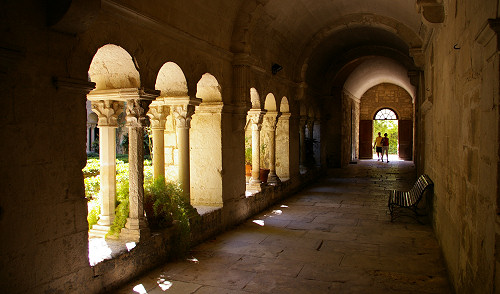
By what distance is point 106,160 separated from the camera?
4.15 meters

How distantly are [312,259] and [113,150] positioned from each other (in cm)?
247

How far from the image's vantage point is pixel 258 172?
7.43 metres

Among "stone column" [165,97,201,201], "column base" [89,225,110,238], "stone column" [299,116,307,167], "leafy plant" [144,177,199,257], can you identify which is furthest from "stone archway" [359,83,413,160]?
"column base" [89,225,110,238]

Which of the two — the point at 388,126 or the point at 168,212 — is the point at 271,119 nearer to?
the point at 168,212

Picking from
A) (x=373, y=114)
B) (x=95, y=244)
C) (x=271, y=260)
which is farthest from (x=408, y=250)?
A: (x=373, y=114)

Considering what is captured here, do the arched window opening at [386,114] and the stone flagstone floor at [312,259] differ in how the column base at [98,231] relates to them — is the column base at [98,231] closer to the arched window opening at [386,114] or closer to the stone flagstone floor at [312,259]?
the stone flagstone floor at [312,259]

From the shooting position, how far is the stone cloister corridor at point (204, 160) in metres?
2.62

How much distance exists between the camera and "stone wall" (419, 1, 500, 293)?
6.73ft

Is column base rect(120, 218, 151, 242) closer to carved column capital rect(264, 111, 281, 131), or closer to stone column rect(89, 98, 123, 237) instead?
stone column rect(89, 98, 123, 237)

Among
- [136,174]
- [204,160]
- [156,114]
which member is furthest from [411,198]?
[136,174]

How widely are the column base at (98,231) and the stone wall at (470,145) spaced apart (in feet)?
10.7

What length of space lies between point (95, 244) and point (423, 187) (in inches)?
178

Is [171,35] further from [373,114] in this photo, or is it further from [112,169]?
[373,114]

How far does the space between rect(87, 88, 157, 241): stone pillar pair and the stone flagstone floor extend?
659 mm
